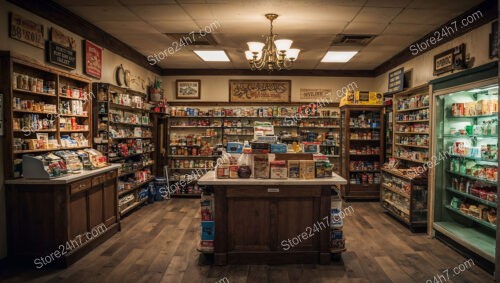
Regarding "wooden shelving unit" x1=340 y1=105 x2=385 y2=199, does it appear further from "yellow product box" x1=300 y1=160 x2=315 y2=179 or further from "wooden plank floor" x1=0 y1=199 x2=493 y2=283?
"yellow product box" x1=300 y1=160 x2=315 y2=179

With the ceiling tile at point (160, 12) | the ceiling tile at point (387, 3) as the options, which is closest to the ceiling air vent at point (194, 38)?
the ceiling tile at point (160, 12)

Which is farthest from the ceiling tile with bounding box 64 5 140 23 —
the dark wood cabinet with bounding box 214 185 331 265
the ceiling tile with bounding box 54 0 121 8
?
the dark wood cabinet with bounding box 214 185 331 265

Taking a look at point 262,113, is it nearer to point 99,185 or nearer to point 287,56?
point 287,56

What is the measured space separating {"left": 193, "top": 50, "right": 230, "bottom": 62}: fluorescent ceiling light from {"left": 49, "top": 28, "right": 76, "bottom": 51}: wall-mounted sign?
2.51 m

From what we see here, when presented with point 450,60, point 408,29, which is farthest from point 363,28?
point 450,60

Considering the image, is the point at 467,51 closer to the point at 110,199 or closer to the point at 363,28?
the point at 363,28

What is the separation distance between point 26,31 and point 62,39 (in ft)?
2.15

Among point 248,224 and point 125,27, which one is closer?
point 248,224

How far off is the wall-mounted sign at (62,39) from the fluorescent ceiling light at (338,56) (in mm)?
4756

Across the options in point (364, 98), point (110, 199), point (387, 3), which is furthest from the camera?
point (364, 98)

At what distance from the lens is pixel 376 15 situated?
462 centimetres

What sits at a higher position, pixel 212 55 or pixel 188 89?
pixel 212 55

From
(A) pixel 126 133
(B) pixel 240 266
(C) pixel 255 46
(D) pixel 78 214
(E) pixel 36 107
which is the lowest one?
(B) pixel 240 266

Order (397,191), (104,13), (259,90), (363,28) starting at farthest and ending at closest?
1. (259,90)
2. (397,191)
3. (363,28)
4. (104,13)
